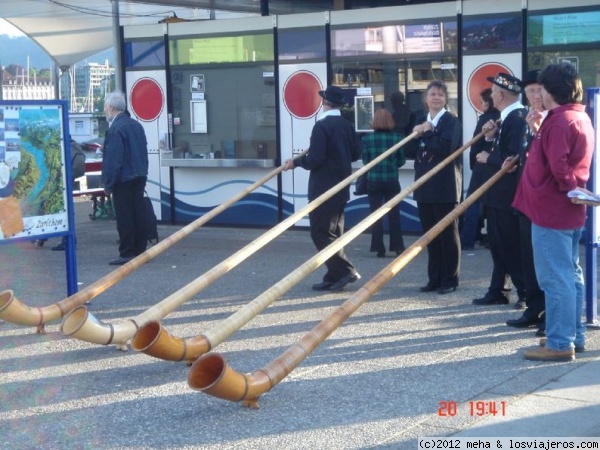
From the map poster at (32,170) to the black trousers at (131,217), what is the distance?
2963mm

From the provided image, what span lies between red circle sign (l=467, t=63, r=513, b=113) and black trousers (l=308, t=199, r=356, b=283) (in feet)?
10.6

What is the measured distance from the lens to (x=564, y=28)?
442 inches

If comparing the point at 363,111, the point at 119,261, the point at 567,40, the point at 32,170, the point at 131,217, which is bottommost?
the point at 119,261

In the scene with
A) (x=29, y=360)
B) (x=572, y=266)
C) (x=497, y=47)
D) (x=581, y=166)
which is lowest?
(x=29, y=360)

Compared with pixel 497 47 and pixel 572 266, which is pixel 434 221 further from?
pixel 497 47

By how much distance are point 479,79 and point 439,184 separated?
3.32 m

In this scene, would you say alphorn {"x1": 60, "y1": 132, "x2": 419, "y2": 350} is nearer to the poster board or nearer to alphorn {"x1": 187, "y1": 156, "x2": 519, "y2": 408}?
alphorn {"x1": 187, "y1": 156, "x2": 519, "y2": 408}

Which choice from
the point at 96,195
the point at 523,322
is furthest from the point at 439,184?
the point at 96,195

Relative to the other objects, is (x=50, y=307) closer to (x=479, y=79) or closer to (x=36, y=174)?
(x=36, y=174)

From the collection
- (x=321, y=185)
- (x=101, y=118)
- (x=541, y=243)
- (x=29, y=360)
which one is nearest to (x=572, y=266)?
(x=541, y=243)

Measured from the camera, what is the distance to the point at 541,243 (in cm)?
651

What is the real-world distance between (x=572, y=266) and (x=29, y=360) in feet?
11.9

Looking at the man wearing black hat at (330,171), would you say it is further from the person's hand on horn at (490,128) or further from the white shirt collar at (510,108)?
the white shirt collar at (510,108)
